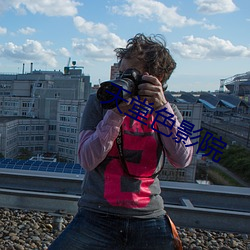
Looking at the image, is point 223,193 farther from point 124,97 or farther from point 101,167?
point 124,97

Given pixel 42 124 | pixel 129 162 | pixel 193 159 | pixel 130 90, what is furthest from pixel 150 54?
pixel 42 124

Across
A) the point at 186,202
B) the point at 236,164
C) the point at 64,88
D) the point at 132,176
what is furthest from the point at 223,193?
the point at 64,88

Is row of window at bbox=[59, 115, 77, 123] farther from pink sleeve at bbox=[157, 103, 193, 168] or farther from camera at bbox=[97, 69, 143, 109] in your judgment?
camera at bbox=[97, 69, 143, 109]

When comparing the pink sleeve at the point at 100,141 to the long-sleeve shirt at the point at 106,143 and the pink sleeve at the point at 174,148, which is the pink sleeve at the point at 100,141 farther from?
the pink sleeve at the point at 174,148

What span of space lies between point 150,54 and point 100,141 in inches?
16.8

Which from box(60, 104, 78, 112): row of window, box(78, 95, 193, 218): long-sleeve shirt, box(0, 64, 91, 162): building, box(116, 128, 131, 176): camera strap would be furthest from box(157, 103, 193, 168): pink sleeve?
box(60, 104, 78, 112): row of window

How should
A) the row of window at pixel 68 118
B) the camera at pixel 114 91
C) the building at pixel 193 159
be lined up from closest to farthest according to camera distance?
1. the camera at pixel 114 91
2. the building at pixel 193 159
3. the row of window at pixel 68 118

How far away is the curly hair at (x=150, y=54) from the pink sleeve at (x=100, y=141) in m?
0.27

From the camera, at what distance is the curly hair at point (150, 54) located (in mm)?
1319

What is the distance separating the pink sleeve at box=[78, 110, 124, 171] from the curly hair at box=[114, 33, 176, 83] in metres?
0.27

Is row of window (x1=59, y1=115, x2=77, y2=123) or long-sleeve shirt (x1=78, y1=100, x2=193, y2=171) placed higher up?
long-sleeve shirt (x1=78, y1=100, x2=193, y2=171)

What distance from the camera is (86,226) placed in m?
1.32

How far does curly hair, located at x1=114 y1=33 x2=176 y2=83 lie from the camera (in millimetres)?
1319

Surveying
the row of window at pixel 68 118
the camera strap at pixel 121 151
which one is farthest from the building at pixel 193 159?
the row of window at pixel 68 118
